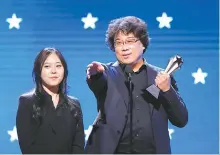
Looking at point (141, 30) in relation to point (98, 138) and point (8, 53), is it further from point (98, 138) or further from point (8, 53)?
point (8, 53)

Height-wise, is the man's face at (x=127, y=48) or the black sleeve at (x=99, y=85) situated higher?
the man's face at (x=127, y=48)

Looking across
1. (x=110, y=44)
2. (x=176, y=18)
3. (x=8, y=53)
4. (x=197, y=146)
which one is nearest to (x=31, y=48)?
(x=8, y=53)

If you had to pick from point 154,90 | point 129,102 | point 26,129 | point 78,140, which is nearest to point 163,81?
point 154,90

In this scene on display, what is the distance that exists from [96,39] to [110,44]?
1.85 feet

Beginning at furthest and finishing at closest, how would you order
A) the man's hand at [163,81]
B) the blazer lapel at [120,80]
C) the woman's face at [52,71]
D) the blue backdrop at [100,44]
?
the blue backdrop at [100,44] → the woman's face at [52,71] → the blazer lapel at [120,80] → the man's hand at [163,81]

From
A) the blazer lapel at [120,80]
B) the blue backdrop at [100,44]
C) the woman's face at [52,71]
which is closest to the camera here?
the blazer lapel at [120,80]

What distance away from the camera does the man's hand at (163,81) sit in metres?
1.58

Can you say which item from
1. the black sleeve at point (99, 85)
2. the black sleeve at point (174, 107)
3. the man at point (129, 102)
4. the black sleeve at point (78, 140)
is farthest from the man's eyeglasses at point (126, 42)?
the black sleeve at point (78, 140)

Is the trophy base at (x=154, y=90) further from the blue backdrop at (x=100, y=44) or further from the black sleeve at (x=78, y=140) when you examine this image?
the blue backdrop at (x=100, y=44)

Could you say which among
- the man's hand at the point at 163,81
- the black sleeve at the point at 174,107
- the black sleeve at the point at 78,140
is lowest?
the black sleeve at the point at 78,140

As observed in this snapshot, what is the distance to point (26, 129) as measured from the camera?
171cm

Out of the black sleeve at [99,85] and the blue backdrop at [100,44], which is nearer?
the black sleeve at [99,85]

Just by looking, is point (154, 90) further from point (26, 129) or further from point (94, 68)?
point (26, 129)

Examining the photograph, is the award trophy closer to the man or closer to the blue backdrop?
the man
